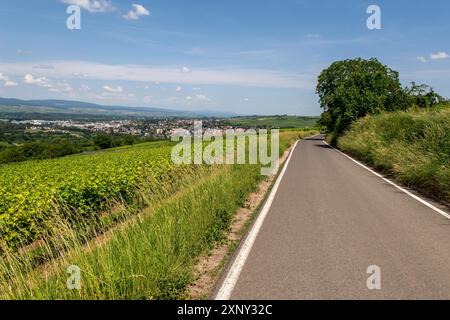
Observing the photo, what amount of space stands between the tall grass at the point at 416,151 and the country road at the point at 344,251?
148cm

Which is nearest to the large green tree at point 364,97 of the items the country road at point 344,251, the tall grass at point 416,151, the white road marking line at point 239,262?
the tall grass at point 416,151

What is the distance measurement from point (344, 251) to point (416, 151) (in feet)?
34.2

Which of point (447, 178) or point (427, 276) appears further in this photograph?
point (447, 178)

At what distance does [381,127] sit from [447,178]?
13.1 meters

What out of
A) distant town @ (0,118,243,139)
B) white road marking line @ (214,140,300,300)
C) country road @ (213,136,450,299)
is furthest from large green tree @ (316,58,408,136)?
white road marking line @ (214,140,300,300)

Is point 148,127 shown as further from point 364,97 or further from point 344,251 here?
point 344,251

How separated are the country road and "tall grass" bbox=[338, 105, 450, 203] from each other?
4.85ft

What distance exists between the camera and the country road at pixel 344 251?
16.0 feet

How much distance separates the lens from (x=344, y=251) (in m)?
6.44

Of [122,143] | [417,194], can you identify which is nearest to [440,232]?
[417,194]

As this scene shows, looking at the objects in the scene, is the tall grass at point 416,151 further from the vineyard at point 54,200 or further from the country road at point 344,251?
the vineyard at point 54,200

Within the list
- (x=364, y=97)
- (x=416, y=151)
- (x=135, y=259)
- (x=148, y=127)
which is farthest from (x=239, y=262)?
(x=148, y=127)

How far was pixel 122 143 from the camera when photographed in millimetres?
98250
